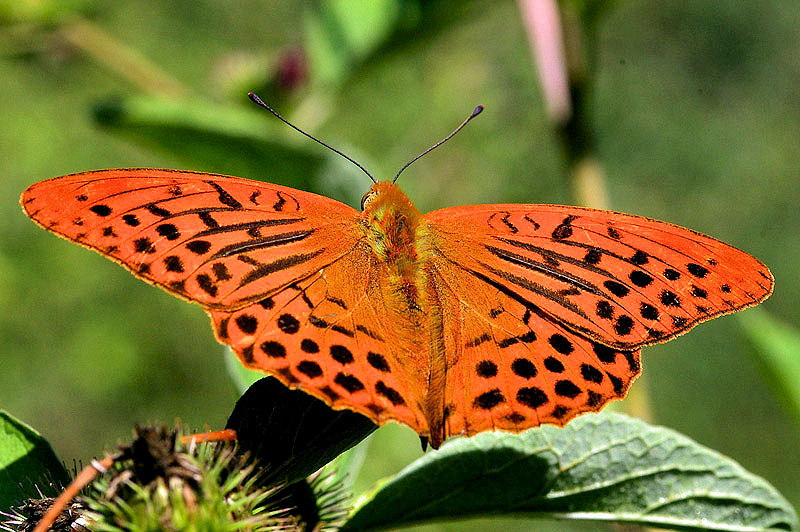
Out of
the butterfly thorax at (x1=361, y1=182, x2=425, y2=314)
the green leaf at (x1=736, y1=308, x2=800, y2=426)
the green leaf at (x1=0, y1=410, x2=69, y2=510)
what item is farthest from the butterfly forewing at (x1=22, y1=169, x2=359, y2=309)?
the green leaf at (x1=736, y1=308, x2=800, y2=426)

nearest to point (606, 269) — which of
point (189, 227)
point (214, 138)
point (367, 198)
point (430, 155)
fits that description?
point (367, 198)

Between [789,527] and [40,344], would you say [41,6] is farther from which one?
[40,344]

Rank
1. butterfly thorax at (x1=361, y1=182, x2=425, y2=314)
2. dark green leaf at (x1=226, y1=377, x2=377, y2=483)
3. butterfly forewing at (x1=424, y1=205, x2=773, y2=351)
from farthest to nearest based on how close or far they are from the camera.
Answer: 1. butterfly thorax at (x1=361, y1=182, x2=425, y2=314)
2. butterfly forewing at (x1=424, y1=205, x2=773, y2=351)
3. dark green leaf at (x1=226, y1=377, x2=377, y2=483)

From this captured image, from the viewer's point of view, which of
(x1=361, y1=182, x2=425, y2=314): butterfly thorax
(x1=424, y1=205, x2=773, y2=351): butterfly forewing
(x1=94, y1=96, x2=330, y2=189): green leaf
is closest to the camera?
(x1=424, y1=205, x2=773, y2=351): butterfly forewing

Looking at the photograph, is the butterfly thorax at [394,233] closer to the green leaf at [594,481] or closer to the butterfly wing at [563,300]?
the butterfly wing at [563,300]

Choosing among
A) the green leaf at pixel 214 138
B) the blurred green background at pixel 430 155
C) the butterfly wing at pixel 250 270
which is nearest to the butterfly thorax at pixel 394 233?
the butterfly wing at pixel 250 270

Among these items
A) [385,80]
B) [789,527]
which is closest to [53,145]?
[385,80]

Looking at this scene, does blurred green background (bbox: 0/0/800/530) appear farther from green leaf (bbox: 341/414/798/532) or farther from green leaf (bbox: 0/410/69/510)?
green leaf (bbox: 341/414/798/532)
